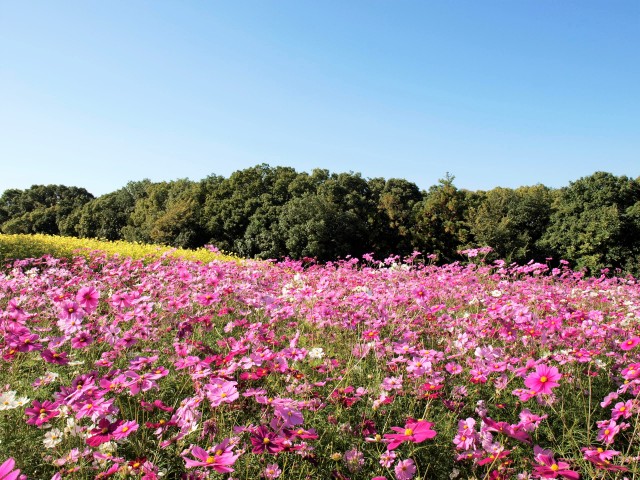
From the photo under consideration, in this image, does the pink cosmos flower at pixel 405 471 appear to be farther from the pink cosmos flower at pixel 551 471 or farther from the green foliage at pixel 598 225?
the green foliage at pixel 598 225

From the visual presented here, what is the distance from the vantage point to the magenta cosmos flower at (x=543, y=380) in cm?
189

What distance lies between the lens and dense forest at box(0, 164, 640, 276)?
21828 mm

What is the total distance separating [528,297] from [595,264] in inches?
775

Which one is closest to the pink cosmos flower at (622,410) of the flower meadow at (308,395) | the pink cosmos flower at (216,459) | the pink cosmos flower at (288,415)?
the flower meadow at (308,395)

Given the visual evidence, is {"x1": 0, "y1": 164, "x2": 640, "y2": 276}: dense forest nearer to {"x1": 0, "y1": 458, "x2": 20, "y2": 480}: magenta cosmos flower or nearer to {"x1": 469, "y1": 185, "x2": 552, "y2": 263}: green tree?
{"x1": 469, "y1": 185, "x2": 552, "y2": 263}: green tree

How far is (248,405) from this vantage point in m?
2.28

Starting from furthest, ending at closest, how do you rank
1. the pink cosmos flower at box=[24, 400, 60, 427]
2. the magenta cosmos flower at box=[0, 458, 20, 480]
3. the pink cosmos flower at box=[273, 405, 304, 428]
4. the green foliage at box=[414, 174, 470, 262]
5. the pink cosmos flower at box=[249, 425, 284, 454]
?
the green foliage at box=[414, 174, 470, 262]
the pink cosmos flower at box=[24, 400, 60, 427]
the pink cosmos flower at box=[273, 405, 304, 428]
the pink cosmos flower at box=[249, 425, 284, 454]
the magenta cosmos flower at box=[0, 458, 20, 480]

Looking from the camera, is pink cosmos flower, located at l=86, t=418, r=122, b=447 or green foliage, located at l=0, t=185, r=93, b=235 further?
green foliage, located at l=0, t=185, r=93, b=235

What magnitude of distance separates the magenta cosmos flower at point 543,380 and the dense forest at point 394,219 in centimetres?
1871

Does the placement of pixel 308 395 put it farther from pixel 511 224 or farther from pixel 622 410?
pixel 511 224

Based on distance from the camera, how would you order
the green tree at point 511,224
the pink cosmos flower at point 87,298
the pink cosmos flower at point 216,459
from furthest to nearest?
the green tree at point 511,224 < the pink cosmos flower at point 87,298 < the pink cosmos flower at point 216,459

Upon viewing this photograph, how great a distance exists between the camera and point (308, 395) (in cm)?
241

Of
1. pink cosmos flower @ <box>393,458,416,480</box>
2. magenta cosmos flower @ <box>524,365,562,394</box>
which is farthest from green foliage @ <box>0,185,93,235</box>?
magenta cosmos flower @ <box>524,365,562,394</box>

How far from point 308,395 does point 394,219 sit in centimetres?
2335
